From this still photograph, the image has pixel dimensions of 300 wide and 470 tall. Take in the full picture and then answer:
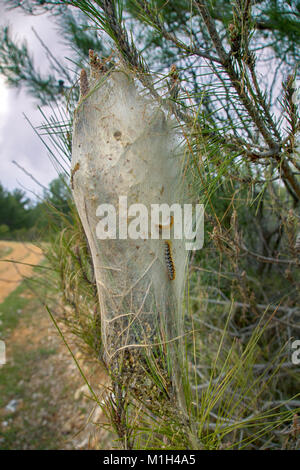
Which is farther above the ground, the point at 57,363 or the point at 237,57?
the point at 237,57

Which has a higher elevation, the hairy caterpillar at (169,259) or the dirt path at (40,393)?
the hairy caterpillar at (169,259)

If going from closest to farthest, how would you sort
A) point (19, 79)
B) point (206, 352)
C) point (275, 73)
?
1. point (275, 73)
2. point (206, 352)
3. point (19, 79)

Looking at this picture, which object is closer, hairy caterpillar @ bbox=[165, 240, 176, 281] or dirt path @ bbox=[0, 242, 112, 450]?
hairy caterpillar @ bbox=[165, 240, 176, 281]

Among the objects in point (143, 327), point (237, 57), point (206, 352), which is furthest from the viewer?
point (206, 352)

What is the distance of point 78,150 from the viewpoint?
2.75 feet

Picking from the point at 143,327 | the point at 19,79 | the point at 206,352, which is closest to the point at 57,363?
the point at 206,352

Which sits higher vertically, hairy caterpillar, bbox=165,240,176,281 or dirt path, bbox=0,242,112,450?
hairy caterpillar, bbox=165,240,176,281

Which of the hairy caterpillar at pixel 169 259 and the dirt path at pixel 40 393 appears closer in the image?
the hairy caterpillar at pixel 169 259

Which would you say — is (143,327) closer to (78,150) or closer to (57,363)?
(78,150)

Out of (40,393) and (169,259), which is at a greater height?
(169,259)

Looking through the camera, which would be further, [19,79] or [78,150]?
[19,79]

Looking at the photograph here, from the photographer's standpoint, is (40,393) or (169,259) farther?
(40,393)

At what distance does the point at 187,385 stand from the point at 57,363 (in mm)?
4413
